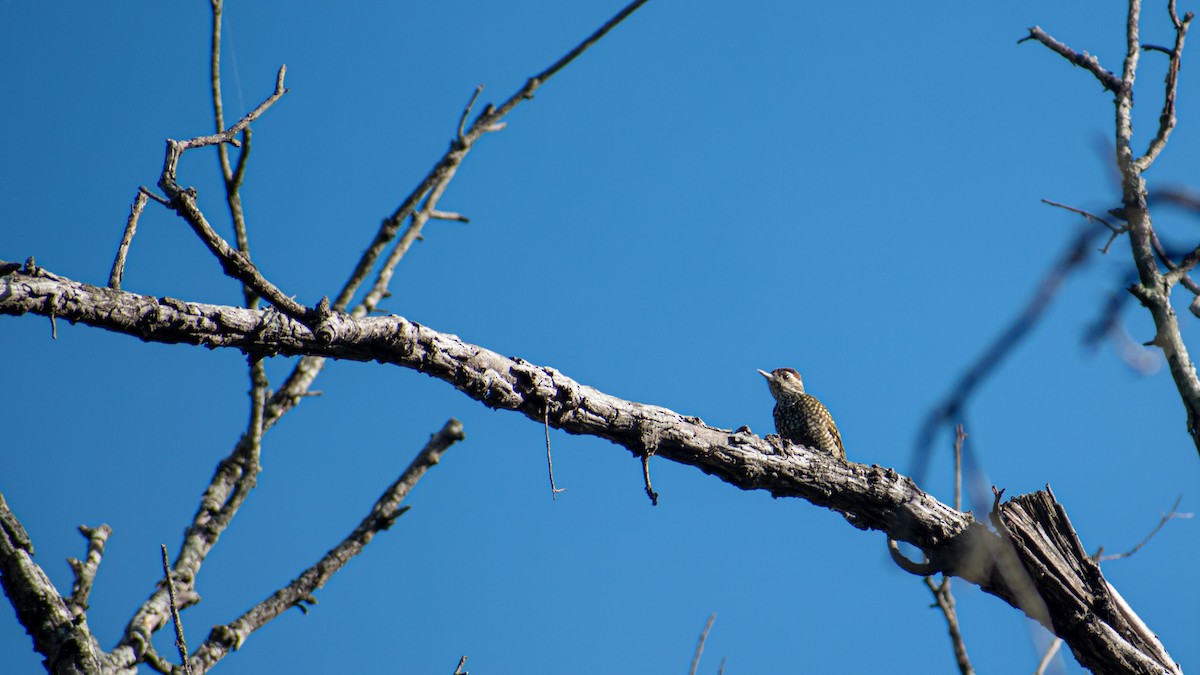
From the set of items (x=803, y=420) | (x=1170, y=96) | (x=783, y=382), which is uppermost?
(x=783, y=382)

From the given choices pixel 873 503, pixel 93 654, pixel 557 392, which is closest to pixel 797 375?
pixel 873 503

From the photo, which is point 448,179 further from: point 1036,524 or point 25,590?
point 1036,524

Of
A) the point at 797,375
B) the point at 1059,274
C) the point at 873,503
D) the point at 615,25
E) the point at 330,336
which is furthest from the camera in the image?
the point at 797,375

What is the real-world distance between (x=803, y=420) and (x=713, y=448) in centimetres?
385

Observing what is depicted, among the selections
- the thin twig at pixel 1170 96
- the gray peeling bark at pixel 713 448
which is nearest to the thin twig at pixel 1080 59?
the thin twig at pixel 1170 96

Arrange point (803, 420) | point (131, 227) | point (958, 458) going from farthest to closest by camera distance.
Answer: point (803, 420) → point (958, 458) → point (131, 227)

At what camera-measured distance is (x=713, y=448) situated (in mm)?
4320

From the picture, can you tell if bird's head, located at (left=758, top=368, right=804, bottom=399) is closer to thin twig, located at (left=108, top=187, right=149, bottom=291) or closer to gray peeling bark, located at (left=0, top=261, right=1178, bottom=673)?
gray peeling bark, located at (left=0, top=261, right=1178, bottom=673)

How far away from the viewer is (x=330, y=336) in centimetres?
340

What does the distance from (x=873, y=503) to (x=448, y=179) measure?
139 inches

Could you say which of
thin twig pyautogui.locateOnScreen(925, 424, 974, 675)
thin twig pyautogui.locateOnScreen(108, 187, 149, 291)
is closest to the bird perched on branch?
thin twig pyautogui.locateOnScreen(925, 424, 974, 675)

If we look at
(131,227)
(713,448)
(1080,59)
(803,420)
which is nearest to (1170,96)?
(1080,59)

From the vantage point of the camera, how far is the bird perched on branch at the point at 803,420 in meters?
7.89

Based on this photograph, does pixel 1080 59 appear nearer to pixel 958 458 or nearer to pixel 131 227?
pixel 958 458
